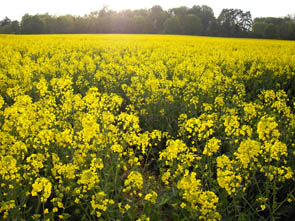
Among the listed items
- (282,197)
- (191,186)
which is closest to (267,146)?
(191,186)

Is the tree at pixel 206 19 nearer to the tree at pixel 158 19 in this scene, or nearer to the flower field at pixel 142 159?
the tree at pixel 158 19

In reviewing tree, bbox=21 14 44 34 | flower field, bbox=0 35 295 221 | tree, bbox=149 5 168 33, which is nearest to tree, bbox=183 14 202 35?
tree, bbox=149 5 168 33

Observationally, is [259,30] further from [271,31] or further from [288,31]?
[288,31]

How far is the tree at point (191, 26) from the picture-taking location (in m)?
57.4

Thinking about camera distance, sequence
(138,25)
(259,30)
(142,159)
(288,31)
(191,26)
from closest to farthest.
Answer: (142,159), (288,31), (259,30), (138,25), (191,26)

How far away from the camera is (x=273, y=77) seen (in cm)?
739

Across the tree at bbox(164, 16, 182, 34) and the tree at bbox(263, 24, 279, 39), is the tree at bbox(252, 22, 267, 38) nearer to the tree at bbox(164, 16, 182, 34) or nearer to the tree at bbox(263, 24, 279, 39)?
the tree at bbox(263, 24, 279, 39)

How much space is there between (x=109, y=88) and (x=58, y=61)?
3955mm

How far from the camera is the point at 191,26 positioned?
191 feet

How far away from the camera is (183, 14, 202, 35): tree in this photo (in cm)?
5744

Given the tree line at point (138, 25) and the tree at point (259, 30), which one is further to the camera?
the tree line at point (138, 25)

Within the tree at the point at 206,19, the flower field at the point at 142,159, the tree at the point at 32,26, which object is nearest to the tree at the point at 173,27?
the tree at the point at 206,19

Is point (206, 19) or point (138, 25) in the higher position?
point (206, 19)

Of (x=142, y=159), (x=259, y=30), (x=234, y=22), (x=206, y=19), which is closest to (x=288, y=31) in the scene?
(x=259, y=30)
